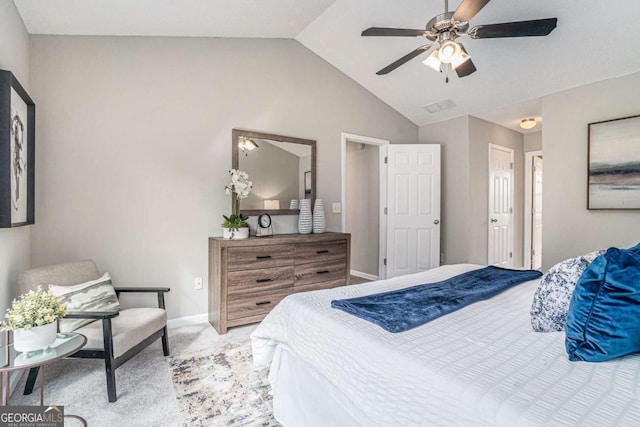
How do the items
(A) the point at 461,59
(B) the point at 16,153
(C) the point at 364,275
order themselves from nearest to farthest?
(B) the point at 16,153
(A) the point at 461,59
(C) the point at 364,275

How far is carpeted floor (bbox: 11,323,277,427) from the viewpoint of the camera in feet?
5.56

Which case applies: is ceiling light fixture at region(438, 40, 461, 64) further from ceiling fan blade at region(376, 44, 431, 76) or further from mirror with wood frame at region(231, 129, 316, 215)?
mirror with wood frame at region(231, 129, 316, 215)

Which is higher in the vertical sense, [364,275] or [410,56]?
[410,56]

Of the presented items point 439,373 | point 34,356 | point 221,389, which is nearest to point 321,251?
point 221,389

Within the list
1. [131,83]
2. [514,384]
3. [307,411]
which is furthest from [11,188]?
[514,384]

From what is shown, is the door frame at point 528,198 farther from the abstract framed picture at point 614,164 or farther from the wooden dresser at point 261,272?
the wooden dresser at point 261,272

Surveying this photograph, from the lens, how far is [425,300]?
156 centimetres

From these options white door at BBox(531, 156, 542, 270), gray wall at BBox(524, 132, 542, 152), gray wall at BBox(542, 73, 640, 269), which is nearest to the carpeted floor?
gray wall at BBox(542, 73, 640, 269)

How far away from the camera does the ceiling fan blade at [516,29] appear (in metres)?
2.09

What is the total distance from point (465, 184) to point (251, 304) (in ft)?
11.0

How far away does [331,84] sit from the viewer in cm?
407

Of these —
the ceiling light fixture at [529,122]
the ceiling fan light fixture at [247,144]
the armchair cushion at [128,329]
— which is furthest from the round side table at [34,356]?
the ceiling light fixture at [529,122]

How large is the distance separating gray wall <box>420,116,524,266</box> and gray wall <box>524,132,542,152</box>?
786 millimetres

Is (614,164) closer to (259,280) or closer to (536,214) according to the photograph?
(536,214)
